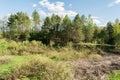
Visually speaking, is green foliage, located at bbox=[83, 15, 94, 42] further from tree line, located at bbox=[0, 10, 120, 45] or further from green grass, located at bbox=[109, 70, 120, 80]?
green grass, located at bbox=[109, 70, 120, 80]

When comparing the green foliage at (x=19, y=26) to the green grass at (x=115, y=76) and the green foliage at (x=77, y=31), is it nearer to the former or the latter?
the green foliage at (x=77, y=31)

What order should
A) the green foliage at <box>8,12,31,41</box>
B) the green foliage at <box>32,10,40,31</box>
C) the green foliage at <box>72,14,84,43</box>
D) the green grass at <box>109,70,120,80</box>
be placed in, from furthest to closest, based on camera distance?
the green foliage at <box>32,10,40,31</box>, the green foliage at <box>8,12,31,41</box>, the green foliage at <box>72,14,84,43</box>, the green grass at <box>109,70,120,80</box>

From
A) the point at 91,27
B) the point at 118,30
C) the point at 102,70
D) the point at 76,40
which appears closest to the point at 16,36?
the point at 76,40

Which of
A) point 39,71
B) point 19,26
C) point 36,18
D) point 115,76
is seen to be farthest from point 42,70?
point 36,18

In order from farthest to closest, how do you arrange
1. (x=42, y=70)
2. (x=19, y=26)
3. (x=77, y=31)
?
(x=19, y=26)
(x=77, y=31)
(x=42, y=70)

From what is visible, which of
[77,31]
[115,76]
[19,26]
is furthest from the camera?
[19,26]

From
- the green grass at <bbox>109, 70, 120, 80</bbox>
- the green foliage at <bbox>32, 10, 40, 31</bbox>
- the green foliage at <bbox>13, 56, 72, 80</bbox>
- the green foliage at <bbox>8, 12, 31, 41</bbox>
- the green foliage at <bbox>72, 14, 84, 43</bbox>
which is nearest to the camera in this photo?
the green foliage at <bbox>13, 56, 72, 80</bbox>

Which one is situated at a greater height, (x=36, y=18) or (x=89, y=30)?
(x=36, y=18)

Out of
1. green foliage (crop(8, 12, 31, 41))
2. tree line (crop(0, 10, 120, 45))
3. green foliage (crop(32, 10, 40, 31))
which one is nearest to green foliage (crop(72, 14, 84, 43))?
tree line (crop(0, 10, 120, 45))

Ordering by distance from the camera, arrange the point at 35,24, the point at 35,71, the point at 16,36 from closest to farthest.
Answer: the point at 35,71 < the point at 16,36 < the point at 35,24

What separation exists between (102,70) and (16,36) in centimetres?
3728

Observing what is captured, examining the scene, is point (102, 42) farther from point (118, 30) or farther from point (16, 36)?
point (16, 36)

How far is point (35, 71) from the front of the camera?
11.1 m

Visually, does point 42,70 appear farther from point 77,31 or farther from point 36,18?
point 36,18
